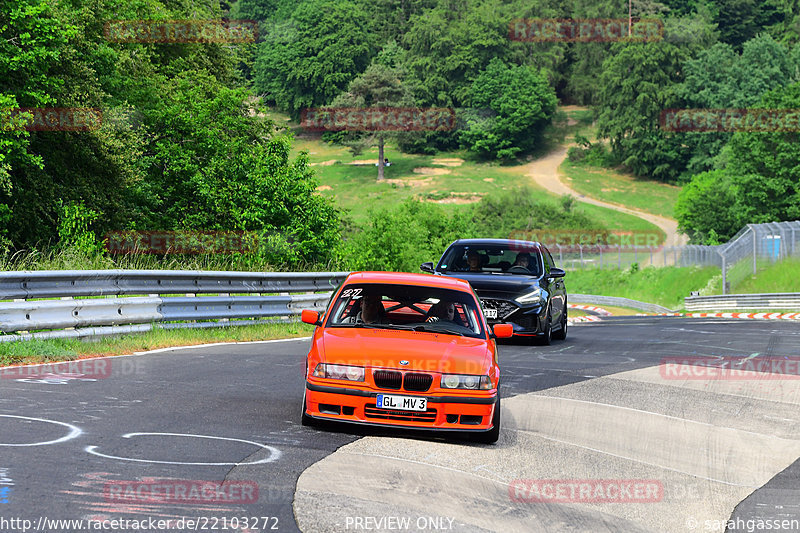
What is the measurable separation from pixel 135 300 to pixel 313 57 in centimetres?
15819

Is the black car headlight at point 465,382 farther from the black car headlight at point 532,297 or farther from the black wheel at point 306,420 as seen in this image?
the black car headlight at point 532,297

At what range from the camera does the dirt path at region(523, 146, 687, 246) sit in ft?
354

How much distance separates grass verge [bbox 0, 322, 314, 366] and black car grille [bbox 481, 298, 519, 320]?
3507mm

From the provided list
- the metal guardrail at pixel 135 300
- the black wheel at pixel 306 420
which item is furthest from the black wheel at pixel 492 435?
the metal guardrail at pixel 135 300

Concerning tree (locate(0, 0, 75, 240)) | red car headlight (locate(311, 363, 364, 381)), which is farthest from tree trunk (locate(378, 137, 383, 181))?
red car headlight (locate(311, 363, 364, 381))

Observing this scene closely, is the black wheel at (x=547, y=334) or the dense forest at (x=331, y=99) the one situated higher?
the dense forest at (x=331, y=99)

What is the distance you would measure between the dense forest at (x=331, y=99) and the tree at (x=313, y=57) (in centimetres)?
36

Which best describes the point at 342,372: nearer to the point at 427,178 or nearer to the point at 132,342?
the point at 132,342

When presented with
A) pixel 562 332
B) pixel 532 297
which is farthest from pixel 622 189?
pixel 532 297

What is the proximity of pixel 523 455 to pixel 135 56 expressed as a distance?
117 ft

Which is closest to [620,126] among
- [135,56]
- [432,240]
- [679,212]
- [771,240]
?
[679,212]

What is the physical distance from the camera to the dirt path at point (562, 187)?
108 m

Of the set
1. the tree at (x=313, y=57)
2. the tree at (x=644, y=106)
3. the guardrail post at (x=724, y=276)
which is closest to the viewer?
the guardrail post at (x=724, y=276)

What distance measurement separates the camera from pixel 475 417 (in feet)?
26.8
